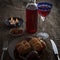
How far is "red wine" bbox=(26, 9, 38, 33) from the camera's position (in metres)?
0.98

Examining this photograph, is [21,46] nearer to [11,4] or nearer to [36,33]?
[36,33]

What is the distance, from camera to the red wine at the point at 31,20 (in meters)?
0.98

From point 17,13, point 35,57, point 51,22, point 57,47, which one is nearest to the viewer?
point 35,57

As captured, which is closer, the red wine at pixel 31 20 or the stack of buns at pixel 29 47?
the stack of buns at pixel 29 47

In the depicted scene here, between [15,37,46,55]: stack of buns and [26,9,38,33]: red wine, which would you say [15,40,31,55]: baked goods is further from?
[26,9,38,33]: red wine

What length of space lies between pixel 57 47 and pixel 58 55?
0.27ft

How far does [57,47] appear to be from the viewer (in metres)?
0.89

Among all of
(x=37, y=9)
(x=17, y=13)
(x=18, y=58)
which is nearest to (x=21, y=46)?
(x=18, y=58)

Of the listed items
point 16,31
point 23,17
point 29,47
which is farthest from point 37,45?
point 23,17

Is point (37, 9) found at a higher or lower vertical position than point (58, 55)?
higher


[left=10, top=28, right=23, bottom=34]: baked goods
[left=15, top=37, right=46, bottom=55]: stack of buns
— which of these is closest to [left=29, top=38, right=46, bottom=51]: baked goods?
[left=15, top=37, right=46, bottom=55]: stack of buns

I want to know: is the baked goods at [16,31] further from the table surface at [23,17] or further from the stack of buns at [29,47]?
the stack of buns at [29,47]

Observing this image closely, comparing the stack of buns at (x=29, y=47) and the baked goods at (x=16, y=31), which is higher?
the baked goods at (x=16, y=31)

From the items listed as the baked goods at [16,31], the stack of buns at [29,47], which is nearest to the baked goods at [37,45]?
the stack of buns at [29,47]
